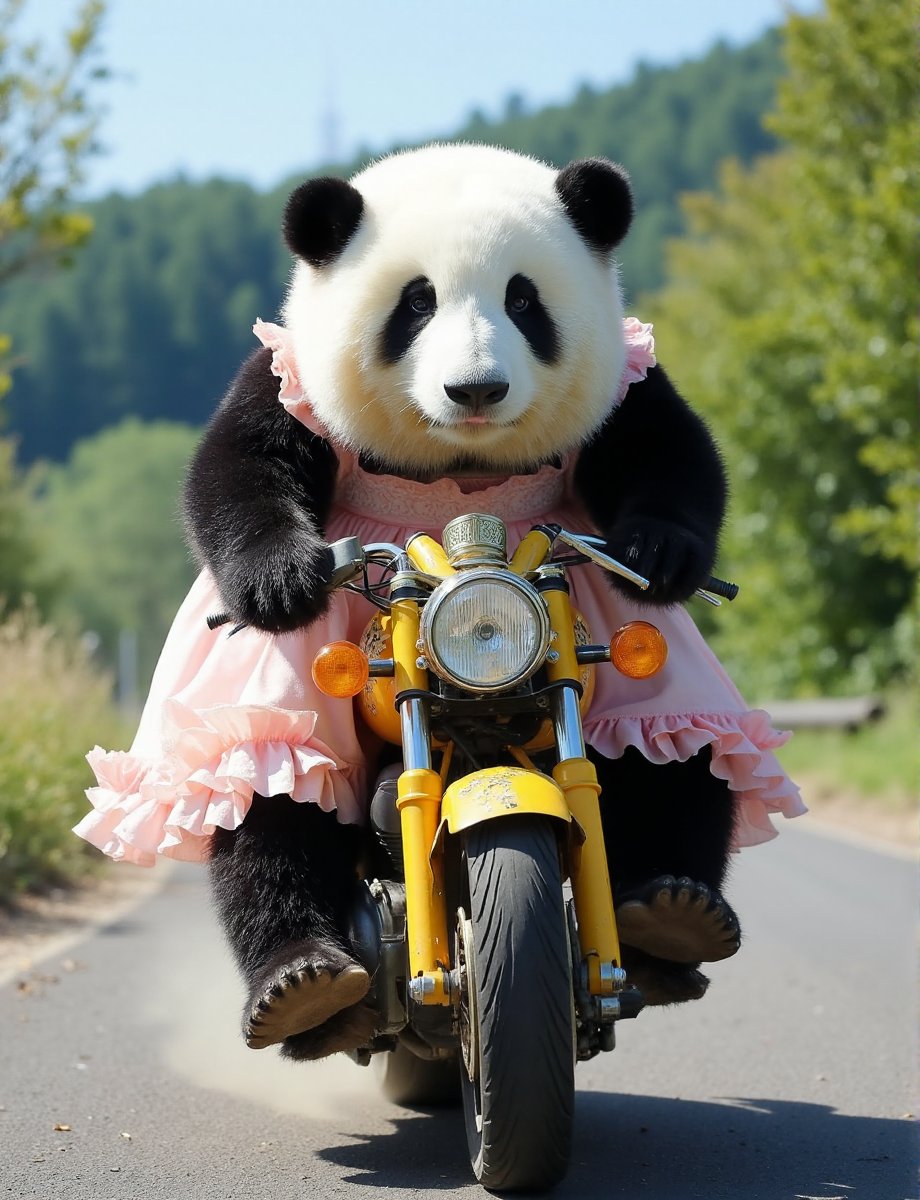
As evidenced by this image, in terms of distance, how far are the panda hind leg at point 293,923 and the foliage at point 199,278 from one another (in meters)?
88.1

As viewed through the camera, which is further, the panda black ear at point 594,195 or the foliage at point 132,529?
the foliage at point 132,529

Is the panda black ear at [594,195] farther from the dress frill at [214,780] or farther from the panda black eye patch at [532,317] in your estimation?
the dress frill at [214,780]

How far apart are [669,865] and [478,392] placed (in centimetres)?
128

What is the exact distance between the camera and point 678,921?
377 centimetres

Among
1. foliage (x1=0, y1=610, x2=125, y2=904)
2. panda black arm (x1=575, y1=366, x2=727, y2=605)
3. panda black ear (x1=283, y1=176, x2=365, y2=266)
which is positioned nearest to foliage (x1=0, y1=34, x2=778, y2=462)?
foliage (x1=0, y1=610, x2=125, y2=904)

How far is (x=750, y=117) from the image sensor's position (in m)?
97.1

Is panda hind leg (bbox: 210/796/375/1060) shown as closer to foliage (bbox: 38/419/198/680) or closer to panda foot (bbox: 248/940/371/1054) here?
panda foot (bbox: 248/940/371/1054)

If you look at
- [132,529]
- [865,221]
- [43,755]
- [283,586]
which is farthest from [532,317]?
[132,529]

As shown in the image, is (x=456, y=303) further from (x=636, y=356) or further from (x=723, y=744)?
→ (x=723, y=744)

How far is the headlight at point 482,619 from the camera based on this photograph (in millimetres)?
3484

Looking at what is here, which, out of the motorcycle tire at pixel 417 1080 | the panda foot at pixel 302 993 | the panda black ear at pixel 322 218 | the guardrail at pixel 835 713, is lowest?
the motorcycle tire at pixel 417 1080

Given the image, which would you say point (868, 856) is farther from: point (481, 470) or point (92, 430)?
point (92, 430)

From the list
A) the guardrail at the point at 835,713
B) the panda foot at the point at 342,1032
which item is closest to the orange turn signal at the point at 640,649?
the panda foot at the point at 342,1032

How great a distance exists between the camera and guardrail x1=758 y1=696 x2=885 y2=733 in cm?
1873
